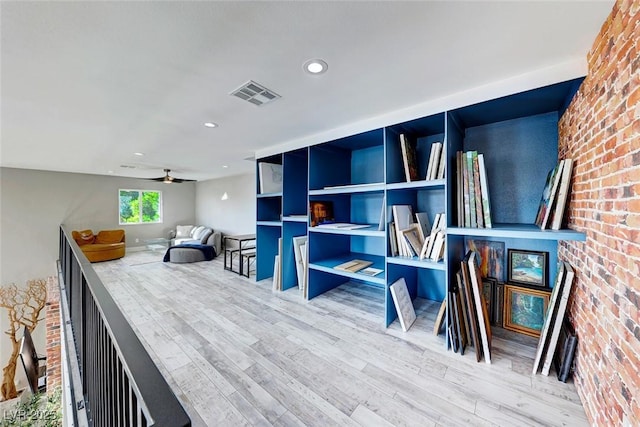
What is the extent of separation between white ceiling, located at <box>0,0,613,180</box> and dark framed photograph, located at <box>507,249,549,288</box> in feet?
4.95

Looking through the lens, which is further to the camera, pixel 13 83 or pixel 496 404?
pixel 13 83

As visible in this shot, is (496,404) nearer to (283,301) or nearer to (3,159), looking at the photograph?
(283,301)

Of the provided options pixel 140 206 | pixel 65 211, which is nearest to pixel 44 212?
pixel 65 211

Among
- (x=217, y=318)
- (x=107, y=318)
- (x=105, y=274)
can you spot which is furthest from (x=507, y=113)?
(x=105, y=274)

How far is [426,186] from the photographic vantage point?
7.72ft

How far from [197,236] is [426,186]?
6.68m

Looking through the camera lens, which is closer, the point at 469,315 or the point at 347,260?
the point at 469,315

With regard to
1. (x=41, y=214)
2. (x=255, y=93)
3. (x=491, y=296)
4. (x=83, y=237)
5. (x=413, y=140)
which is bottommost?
(x=491, y=296)

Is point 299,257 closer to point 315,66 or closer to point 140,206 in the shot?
point 315,66

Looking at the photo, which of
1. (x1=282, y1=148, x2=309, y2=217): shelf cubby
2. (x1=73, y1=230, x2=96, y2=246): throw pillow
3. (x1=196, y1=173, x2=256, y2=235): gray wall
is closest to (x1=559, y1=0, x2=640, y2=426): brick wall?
(x1=282, y1=148, x2=309, y2=217): shelf cubby

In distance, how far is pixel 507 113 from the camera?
2219mm

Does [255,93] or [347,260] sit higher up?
[255,93]

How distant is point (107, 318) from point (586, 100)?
111 inches

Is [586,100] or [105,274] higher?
[586,100]
